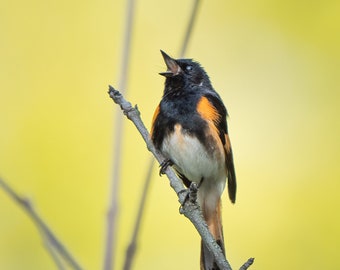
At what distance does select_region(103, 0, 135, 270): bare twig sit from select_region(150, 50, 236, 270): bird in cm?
75

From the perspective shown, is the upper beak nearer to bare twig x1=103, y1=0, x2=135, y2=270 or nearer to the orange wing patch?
the orange wing patch

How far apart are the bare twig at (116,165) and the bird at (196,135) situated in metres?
0.75

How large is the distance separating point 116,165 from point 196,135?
3.80 feet

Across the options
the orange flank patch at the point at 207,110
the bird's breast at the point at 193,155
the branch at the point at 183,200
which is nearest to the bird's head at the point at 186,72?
the orange flank patch at the point at 207,110

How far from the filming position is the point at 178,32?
6539 millimetres

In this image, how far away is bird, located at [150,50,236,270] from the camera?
3885 mm

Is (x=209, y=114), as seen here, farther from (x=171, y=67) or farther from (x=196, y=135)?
(x=171, y=67)

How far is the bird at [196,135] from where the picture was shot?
3885mm

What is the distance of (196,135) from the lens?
3.91 metres
